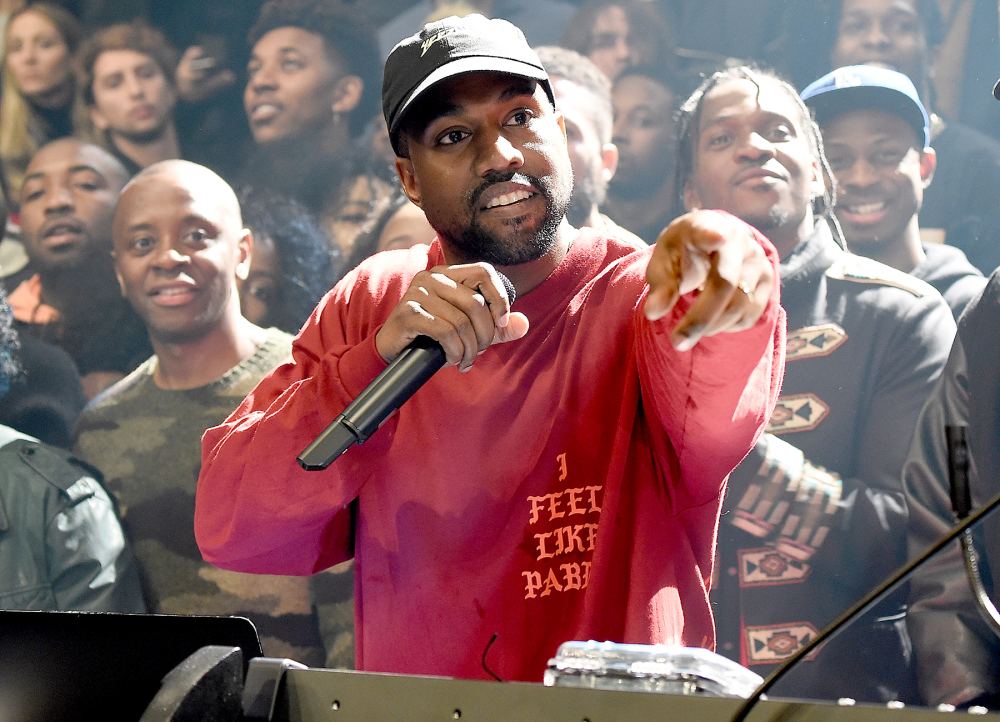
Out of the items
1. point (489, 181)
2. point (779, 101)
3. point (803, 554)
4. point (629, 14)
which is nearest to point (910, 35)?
point (779, 101)

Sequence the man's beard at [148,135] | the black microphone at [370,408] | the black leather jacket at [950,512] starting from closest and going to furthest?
the black microphone at [370,408]
the black leather jacket at [950,512]
the man's beard at [148,135]

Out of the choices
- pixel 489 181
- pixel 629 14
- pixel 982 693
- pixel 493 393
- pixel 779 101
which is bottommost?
pixel 982 693

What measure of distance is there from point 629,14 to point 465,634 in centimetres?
150

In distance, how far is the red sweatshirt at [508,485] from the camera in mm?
1339

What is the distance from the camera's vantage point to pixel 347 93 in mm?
2588

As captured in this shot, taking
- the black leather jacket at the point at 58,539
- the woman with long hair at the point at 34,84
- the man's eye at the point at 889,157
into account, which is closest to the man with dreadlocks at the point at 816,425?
the man's eye at the point at 889,157

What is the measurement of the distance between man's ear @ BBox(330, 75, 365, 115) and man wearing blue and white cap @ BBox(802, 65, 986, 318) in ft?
3.30

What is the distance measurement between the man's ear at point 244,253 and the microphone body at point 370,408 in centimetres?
157

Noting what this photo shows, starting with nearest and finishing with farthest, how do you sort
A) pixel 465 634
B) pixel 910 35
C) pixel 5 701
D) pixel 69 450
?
1. pixel 5 701
2. pixel 465 634
3. pixel 910 35
4. pixel 69 450

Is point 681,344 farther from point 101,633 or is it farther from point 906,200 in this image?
point 906,200

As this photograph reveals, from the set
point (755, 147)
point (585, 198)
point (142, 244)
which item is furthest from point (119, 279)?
point (755, 147)

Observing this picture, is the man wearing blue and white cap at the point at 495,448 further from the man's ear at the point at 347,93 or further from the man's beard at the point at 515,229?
the man's ear at the point at 347,93

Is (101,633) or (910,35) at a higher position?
(910,35)

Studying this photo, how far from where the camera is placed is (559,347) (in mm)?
1521
